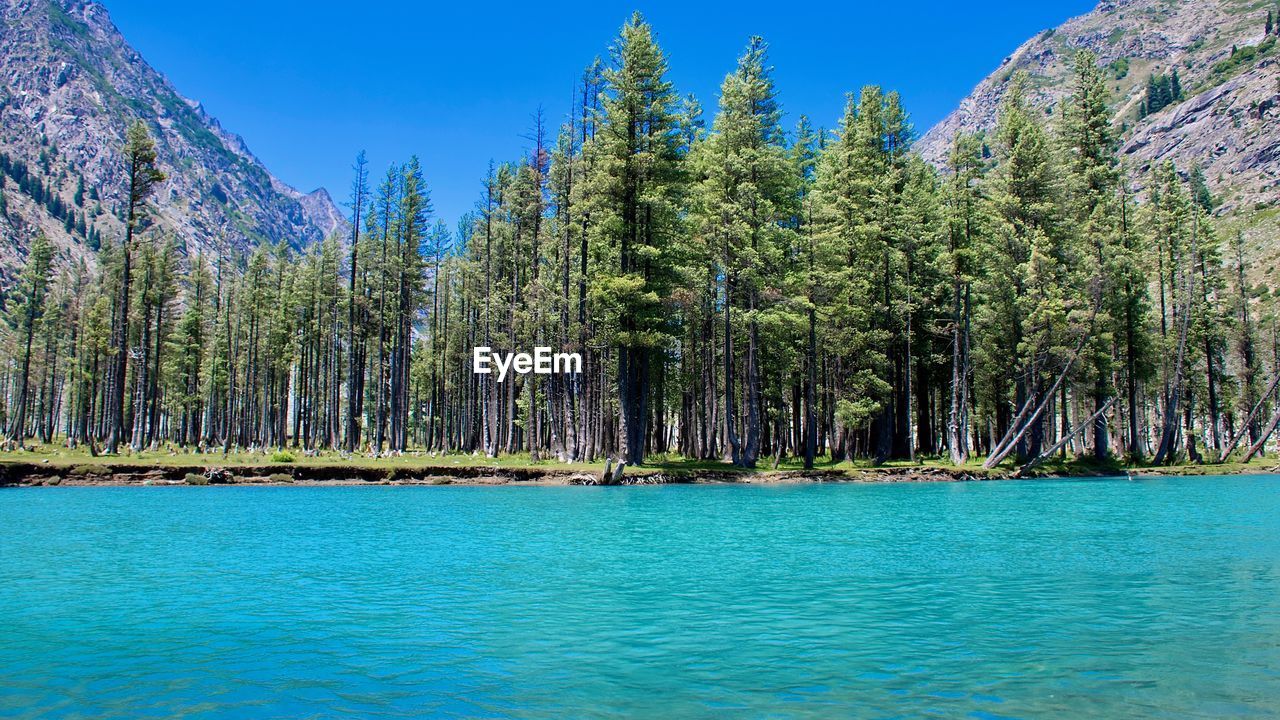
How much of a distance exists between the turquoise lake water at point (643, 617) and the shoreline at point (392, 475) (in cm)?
1335

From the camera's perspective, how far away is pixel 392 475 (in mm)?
35438

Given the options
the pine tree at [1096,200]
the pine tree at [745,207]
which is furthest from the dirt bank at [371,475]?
the pine tree at [1096,200]

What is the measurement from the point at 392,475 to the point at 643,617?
28.5 metres

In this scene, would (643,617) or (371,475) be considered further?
(371,475)

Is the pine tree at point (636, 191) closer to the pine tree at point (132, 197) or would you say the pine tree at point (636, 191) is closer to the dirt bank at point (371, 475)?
the dirt bank at point (371, 475)

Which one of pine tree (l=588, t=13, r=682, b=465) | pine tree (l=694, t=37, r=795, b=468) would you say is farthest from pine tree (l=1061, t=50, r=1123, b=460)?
pine tree (l=588, t=13, r=682, b=465)

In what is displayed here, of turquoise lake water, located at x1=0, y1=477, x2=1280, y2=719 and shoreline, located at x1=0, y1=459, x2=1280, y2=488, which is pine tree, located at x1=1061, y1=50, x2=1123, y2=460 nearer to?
shoreline, located at x1=0, y1=459, x2=1280, y2=488

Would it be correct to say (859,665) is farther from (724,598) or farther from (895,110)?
(895,110)

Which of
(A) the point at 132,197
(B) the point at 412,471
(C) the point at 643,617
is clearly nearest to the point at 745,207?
(B) the point at 412,471

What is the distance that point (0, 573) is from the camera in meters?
12.9

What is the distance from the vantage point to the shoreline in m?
32.4

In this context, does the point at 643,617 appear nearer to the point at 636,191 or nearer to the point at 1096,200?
the point at 636,191

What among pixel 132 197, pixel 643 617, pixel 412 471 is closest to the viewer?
pixel 643 617

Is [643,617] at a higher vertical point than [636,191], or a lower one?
lower
